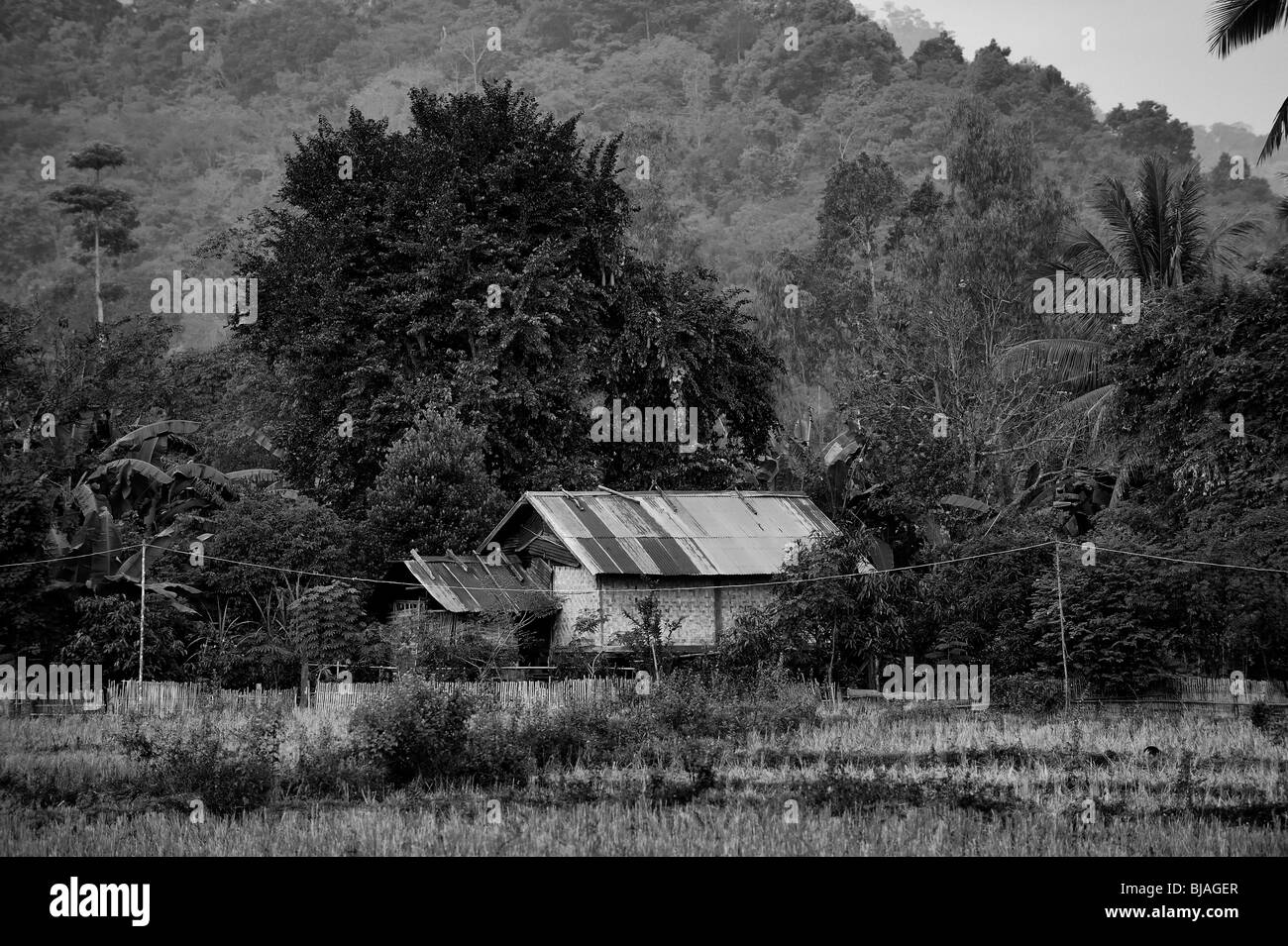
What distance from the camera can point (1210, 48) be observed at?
86.5 feet

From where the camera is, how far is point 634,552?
31672 millimetres

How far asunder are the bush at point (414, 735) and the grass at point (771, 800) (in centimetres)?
47

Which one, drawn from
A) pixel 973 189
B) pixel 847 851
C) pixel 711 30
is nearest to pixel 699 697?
pixel 847 851

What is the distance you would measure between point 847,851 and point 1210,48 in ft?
61.0

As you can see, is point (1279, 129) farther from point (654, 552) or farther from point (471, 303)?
point (471, 303)

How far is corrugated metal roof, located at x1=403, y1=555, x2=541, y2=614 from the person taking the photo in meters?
30.6

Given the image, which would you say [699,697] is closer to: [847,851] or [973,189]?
[847,851]

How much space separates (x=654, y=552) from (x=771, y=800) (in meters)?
14.9

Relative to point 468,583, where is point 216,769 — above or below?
below

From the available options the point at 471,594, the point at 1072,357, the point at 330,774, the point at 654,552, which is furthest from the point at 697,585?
the point at 330,774

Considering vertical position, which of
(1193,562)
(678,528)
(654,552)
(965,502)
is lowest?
(1193,562)

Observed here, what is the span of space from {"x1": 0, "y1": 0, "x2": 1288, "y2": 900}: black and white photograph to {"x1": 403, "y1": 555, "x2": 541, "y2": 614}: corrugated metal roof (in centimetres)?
11

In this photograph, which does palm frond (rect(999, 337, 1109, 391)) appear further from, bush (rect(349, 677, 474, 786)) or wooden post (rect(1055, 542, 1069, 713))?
bush (rect(349, 677, 474, 786))

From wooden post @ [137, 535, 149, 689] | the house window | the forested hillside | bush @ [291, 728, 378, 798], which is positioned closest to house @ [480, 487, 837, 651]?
the house window
